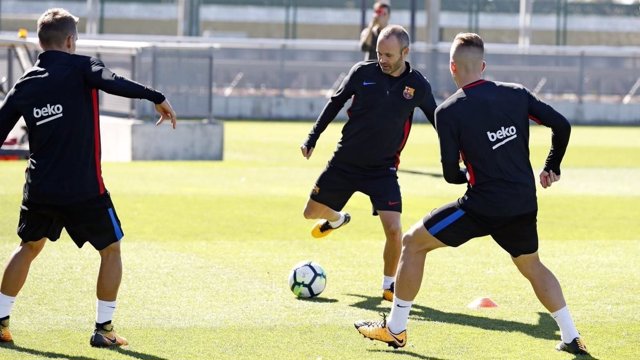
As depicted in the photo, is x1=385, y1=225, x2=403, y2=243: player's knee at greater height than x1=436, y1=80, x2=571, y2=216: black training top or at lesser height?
lesser

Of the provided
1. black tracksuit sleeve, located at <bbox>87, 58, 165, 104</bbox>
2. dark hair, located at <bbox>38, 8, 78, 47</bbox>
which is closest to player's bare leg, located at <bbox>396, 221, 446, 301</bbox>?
black tracksuit sleeve, located at <bbox>87, 58, 165, 104</bbox>

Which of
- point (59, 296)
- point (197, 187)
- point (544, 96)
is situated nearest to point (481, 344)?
point (59, 296)

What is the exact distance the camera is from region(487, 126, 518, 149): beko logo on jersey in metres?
7.31

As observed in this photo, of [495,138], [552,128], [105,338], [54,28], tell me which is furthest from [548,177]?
[54,28]

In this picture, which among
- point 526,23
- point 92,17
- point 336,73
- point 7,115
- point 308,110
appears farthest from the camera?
point 526,23

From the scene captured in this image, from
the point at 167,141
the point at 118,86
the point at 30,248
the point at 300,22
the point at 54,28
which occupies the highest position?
the point at 54,28

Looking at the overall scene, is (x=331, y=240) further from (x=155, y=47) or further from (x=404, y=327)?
(x=155, y=47)

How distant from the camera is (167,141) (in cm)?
2138

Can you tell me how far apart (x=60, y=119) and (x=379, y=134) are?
295 cm

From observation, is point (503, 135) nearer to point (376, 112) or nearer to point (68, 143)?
point (376, 112)

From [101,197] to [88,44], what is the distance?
1550 cm

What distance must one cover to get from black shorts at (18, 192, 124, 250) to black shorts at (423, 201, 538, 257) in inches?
77.3

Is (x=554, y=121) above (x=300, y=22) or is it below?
above

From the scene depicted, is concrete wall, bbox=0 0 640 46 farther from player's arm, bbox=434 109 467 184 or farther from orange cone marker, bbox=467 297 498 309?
player's arm, bbox=434 109 467 184
